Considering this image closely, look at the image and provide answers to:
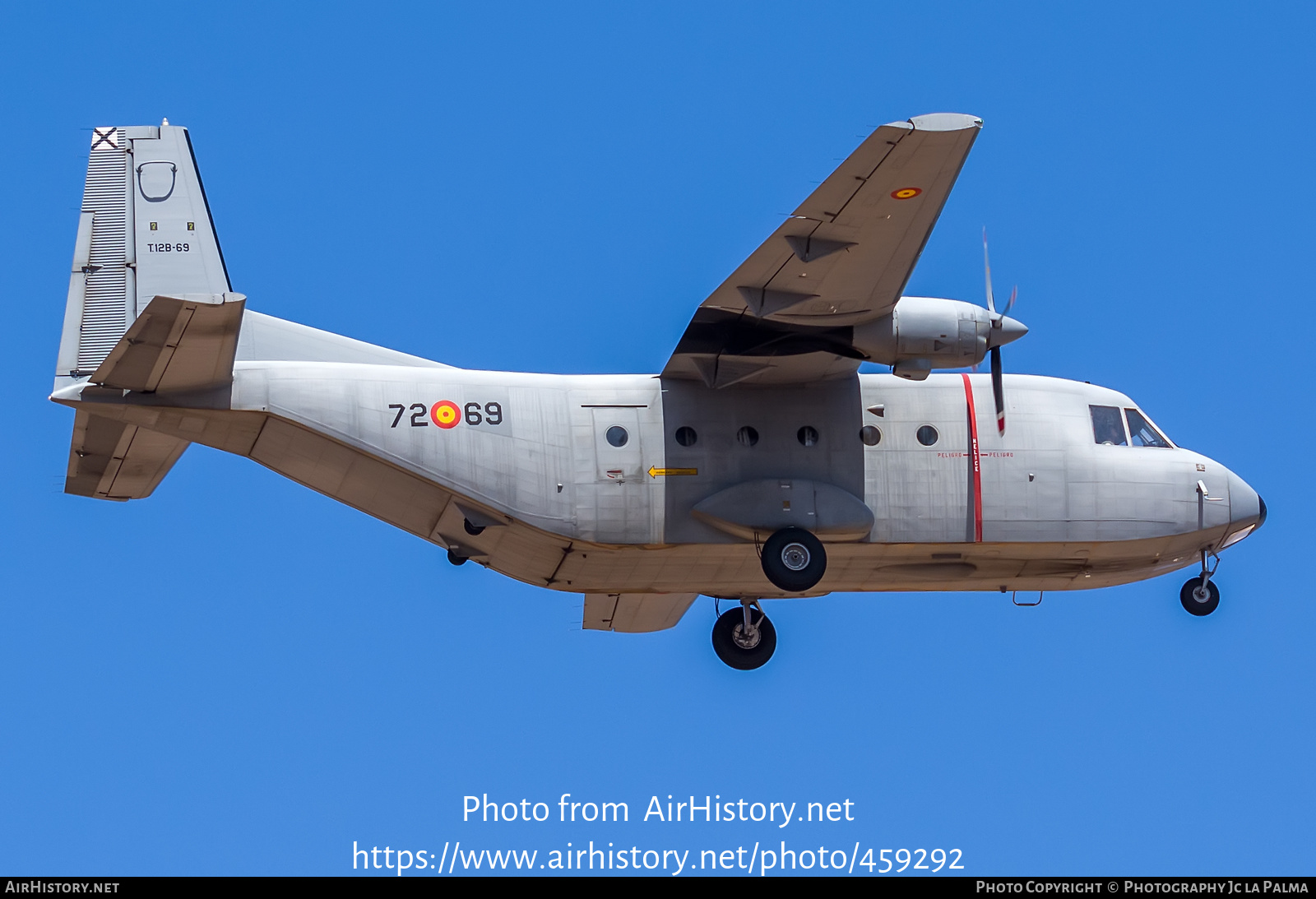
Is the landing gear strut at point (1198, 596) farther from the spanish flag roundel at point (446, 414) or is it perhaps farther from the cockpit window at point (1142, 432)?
the spanish flag roundel at point (446, 414)

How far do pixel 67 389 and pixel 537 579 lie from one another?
5.88 metres

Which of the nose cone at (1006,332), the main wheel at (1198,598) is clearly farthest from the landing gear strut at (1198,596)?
the nose cone at (1006,332)

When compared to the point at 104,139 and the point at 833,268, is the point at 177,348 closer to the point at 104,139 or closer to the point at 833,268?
the point at 104,139

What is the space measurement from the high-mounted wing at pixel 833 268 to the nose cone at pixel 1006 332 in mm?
1341

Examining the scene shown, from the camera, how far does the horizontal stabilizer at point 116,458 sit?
2198 centimetres

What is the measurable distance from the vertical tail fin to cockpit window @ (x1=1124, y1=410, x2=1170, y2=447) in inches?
433

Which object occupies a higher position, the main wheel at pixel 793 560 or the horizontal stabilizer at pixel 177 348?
the horizontal stabilizer at pixel 177 348

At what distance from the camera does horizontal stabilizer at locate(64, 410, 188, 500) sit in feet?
72.1

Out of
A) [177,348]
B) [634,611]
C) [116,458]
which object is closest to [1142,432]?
[634,611]

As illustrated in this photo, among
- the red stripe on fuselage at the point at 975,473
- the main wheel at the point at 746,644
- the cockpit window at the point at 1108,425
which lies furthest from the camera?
the main wheel at the point at 746,644

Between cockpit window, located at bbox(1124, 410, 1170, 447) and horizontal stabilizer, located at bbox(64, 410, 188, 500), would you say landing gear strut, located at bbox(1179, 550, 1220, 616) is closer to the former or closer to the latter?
cockpit window, located at bbox(1124, 410, 1170, 447)

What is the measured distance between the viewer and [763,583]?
24047mm

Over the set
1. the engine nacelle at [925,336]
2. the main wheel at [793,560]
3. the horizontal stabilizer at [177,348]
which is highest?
the engine nacelle at [925,336]

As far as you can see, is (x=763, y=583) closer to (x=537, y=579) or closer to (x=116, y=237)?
(x=537, y=579)
